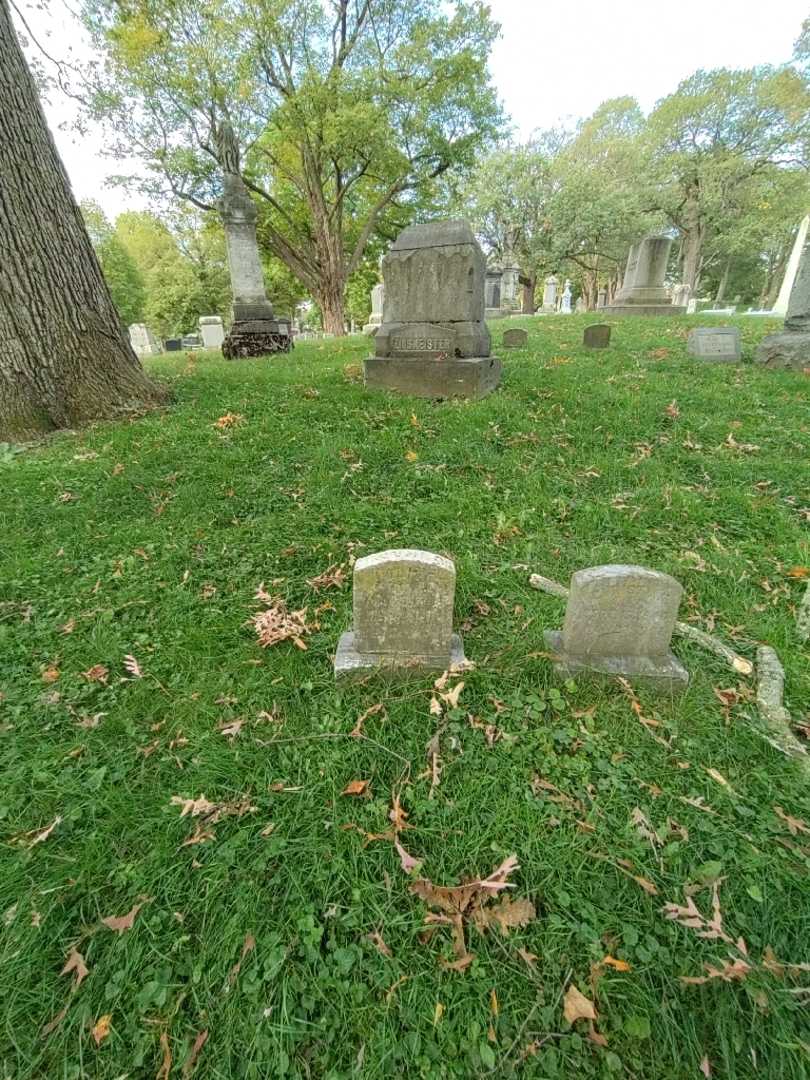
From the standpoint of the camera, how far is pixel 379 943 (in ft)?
4.69

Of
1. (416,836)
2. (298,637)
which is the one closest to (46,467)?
(298,637)

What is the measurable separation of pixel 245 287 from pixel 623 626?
11527 mm

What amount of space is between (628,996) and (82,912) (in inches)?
67.0

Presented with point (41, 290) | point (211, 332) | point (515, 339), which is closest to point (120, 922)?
point (41, 290)

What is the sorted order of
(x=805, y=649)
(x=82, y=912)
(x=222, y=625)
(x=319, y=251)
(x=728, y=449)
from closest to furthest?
1. (x=82, y=912)
2. (x=805, y=649)
3. (x=222, y=625)
4. (x=728, y=449)
5. (x=319, y=251)

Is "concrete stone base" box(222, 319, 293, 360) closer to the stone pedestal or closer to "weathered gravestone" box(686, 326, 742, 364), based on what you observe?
the stone pedestal

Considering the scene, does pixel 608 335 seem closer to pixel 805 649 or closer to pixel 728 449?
pixel 728 449

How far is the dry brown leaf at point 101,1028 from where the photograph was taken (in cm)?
125

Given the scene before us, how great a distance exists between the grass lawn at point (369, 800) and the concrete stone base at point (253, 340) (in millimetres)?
7220

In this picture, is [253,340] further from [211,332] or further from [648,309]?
[648,309]

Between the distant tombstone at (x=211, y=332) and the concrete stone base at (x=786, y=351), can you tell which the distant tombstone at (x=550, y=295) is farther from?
the concrete stone base at (x=786, y=351)

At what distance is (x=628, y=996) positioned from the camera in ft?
4.33

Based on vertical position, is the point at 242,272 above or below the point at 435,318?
above

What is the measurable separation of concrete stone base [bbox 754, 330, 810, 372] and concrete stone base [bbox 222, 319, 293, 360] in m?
9.32
